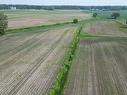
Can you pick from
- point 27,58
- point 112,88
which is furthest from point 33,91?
point 27,58

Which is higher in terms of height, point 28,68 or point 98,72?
point 98,72

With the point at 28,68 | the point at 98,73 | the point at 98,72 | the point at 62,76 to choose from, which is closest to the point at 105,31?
the point at 28,68

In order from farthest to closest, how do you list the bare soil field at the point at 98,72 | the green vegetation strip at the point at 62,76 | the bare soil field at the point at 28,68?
→ the bare soil field at the point at 28,68, the bare soil field at the point at 98,72, the green vegetation strip at the point at 62,76

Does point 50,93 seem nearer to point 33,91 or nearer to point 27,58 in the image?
point 33,91

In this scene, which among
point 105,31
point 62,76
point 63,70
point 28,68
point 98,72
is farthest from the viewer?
point 105,31

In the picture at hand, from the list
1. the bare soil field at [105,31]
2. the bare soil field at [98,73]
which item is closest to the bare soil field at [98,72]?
the bare soil field at [98,73]

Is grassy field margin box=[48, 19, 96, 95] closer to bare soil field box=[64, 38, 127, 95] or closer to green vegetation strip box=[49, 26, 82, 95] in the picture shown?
green vegetation strip box=[49, 26, 82, 95]

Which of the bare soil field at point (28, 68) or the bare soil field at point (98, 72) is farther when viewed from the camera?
the bare soil field at point (28, 68)

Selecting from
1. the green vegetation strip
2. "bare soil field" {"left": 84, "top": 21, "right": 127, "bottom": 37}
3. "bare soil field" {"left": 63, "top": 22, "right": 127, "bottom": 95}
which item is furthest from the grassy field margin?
"bare soil field" {"left": 84, "top": 21, "right": 127, "bottom": 37}

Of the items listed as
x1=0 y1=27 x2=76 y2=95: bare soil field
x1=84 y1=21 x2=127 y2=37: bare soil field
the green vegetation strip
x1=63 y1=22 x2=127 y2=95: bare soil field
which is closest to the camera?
the green vegetation strip

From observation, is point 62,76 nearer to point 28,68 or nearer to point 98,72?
point 98,72

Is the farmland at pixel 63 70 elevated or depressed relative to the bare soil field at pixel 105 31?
depressed

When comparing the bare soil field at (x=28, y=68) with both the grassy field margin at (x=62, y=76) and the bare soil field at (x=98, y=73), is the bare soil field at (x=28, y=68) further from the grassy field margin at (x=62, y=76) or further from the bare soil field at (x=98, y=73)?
the bare soil field at (x=98, y=73)
